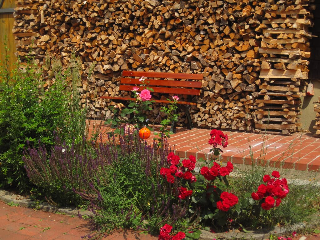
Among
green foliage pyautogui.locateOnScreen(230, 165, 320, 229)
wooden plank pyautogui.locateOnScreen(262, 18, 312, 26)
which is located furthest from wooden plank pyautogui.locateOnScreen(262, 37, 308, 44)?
green foliage pyautogui.locateOnScreen(230, 165, 320, 229)

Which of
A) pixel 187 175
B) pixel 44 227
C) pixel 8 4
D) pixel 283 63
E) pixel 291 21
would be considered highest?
pixel 8 4

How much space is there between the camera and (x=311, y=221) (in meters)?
3.72

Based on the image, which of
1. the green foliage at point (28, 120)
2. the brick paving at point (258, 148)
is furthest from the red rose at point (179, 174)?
the green foliage at point (28, 120)

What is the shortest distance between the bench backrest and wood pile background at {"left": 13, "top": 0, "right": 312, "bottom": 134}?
0.65ft

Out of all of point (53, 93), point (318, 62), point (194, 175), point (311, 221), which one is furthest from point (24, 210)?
point (318, 62)

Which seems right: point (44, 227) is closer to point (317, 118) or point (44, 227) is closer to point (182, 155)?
point (182, 155)

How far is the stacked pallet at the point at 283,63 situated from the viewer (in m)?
6.38

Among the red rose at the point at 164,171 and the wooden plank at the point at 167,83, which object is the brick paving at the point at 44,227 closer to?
the red rose at the point at 164,171

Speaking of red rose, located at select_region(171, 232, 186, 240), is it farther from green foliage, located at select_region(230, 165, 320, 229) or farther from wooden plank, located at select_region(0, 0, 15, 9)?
wooden plank, located at select_region(0, 0, 15, 9)

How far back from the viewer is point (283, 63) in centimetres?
642

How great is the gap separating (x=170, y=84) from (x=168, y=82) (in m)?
0.06

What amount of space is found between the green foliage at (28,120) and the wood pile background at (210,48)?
803 millimetres

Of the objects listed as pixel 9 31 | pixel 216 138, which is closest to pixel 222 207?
pixel 216 138

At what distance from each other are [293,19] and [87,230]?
4417 mm
